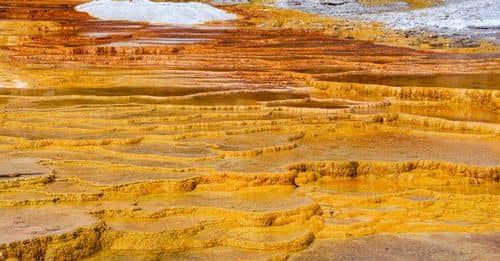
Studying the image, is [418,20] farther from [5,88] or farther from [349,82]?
[5,88]

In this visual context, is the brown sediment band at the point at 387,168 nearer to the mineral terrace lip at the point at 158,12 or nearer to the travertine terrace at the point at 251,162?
the travertine terrace at the point at 251,162

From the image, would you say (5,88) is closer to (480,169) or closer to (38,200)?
(38,200)

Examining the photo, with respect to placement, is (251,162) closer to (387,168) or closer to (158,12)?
(387,168)

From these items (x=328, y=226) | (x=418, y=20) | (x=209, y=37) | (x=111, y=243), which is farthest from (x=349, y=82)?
(x=418, y=20)

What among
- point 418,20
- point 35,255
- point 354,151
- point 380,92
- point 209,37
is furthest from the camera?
point 418,20

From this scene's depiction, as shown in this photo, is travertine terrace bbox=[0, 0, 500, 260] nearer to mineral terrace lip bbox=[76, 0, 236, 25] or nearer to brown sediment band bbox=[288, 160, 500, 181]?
brown sediment band bbox=[288, 160, 500, 181]

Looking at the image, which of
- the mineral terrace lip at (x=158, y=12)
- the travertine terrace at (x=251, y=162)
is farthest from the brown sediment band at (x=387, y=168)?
the mineral terrace lip at (x=158, y=12)

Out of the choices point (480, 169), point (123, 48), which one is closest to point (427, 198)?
point (480, 169)

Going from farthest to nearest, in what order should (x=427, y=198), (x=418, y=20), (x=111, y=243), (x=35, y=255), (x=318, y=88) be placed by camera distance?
(x=418, y=20) → (x=318, y=88) → (x=427, y=198) → (x=111, y=243) → (x=35, y=255)

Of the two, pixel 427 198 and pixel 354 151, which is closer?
pixel 427 198
